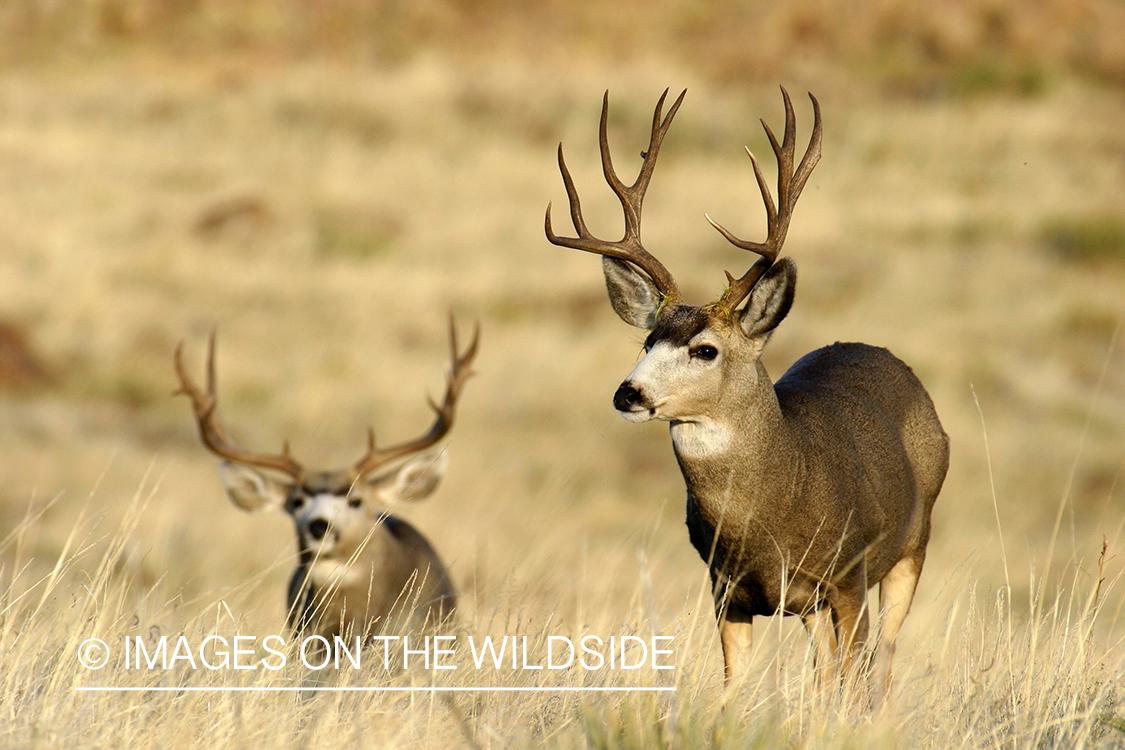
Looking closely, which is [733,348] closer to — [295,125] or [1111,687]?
[1111,687]

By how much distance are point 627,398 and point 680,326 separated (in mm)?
436

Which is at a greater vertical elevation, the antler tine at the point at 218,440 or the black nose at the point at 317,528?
the antler tine at the point at 218,440

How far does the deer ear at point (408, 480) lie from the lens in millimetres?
8531

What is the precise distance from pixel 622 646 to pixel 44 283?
778 inches

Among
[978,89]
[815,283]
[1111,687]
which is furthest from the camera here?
[978,89]

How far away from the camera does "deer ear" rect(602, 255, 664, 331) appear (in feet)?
16.7

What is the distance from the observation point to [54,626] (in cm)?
494

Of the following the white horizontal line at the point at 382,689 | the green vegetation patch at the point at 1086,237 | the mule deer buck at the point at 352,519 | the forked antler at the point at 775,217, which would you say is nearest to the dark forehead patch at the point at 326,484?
the mule deer buck at the point at 352,519

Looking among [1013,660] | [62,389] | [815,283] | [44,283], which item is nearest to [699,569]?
[1013,660]

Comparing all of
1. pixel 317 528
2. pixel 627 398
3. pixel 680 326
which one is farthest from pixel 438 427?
pixel 627 398

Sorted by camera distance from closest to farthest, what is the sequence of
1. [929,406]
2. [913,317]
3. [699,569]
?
[929,406]
[699,569]
[913,317]

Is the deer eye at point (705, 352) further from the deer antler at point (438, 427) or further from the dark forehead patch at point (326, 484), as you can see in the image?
the deer antler at point (438, 427)

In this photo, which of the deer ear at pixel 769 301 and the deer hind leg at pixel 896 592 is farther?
the deer hind leg at pixel 896 592

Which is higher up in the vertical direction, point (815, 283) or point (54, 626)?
point (54, 626)
